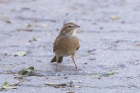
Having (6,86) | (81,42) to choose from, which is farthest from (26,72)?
(81,42)

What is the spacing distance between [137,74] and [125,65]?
1.77ft

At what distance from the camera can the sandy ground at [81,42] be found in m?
5.94

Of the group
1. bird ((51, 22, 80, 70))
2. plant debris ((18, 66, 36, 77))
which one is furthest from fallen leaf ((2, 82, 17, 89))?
bird ((51, 22, 80, 70))

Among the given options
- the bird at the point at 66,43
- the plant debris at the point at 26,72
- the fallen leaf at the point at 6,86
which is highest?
the bird at the point at 66,43

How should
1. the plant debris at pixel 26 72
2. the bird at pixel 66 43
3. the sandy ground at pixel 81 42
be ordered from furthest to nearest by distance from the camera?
the bird at pixel 66 43, the plant debris at pixel 26 72, the sandy ground at pixel 81 42

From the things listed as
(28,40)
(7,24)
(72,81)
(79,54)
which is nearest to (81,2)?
(7,24)

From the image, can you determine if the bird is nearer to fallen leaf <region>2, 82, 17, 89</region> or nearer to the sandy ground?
the sandy ground

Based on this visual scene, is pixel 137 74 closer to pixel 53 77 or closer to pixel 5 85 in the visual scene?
pixel 53 77

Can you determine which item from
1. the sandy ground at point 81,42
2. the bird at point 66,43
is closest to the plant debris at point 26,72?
A: the sandy ground at point 81,42

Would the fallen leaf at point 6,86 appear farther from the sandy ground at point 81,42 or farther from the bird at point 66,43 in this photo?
the bird at point 66,43

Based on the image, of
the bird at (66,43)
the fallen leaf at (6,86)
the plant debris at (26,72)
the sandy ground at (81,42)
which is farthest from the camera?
the bird at (66,43)

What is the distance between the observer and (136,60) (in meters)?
7.16

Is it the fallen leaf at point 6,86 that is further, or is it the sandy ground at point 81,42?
the sandy ground at point 81,42

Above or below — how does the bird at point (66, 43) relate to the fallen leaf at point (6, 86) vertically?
above
